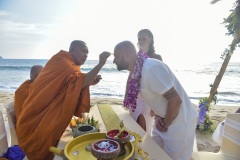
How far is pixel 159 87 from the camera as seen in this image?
211 cm

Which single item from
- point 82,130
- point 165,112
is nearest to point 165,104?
point 165,112

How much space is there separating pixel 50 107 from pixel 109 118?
737 mm

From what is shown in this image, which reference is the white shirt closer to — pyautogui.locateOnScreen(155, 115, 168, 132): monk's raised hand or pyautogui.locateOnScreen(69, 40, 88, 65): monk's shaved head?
pyautogui.locateOnScreen(155, 115, 168, 132): monk's raised hand

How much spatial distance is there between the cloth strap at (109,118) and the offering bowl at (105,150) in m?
1.16

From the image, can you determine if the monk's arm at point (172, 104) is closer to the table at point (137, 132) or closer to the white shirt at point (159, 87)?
the white shirt at point (159, 87)

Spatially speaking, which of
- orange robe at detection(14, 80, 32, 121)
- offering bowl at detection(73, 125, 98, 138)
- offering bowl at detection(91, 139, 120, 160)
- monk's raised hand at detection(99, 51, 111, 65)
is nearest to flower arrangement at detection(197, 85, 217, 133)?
monk's raised hand at detection(99, 51, 111, 65)

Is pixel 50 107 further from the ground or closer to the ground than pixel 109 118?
further from the ground

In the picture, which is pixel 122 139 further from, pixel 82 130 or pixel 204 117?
pixel 204 117

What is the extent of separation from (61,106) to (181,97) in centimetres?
129

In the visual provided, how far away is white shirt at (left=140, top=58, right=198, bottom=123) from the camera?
2.12 metres

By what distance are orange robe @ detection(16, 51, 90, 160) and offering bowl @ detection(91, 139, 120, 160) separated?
1282 mm

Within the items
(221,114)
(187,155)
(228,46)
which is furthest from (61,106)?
(221,114)

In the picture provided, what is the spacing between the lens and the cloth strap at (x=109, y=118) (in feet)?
8.34

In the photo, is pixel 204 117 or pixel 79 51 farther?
pixel 204 117
